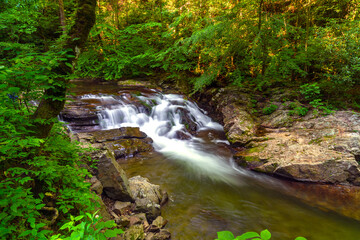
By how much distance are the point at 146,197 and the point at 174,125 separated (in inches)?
224

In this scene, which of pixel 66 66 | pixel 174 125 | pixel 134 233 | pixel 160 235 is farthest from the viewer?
pixel 174 125

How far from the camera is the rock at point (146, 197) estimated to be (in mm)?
3741

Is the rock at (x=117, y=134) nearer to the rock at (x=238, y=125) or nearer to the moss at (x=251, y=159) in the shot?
the rock at (x=238, y=125)

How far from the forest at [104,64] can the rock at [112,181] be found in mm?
328

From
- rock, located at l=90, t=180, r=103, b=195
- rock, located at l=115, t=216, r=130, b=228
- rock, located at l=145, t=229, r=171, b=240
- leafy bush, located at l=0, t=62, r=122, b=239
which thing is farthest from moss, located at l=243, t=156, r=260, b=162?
leafy bush, located at l=0, t=62, r=122, b=239

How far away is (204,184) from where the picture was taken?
560 centimetres

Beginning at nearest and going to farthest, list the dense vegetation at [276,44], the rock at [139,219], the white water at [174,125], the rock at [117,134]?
the rock at [139,219]
the white water at [174,125]
the dense vegetation at [276,44]
the rock at [117,134]

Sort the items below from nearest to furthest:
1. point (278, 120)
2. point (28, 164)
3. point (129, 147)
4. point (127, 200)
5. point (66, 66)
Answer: point (28, 164) < point (66, 66) < point (127, 200) < point (129, 147) < point (278, 120)

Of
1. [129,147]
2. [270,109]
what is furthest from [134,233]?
[270,109]

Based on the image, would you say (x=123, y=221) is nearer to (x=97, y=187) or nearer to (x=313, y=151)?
(x=97, y=187)

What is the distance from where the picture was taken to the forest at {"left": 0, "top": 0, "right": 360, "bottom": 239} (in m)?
1.77

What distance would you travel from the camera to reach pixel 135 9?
633 inches

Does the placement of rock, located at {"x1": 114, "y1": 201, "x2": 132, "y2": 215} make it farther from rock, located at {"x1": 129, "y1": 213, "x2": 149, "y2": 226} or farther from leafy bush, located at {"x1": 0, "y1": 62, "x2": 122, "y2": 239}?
leafy bush, located at {"x1": 0, "y1": 62, "x2": 122, "y2": 239}

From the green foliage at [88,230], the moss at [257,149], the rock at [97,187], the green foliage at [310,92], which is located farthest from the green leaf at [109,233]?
the green foliage at [310,92]
